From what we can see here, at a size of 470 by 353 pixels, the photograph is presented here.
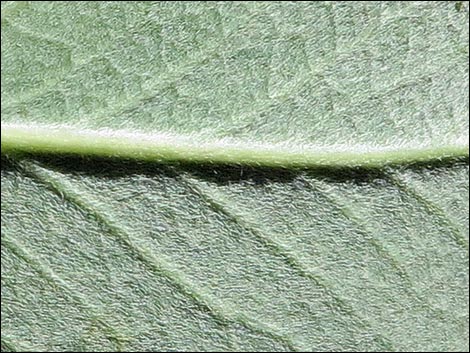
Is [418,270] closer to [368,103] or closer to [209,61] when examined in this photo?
[368,103]

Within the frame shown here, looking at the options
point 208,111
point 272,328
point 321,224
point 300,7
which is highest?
point 300,7

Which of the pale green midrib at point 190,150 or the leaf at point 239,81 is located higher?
the leaf at point 239,81

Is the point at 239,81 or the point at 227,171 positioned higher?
the point at 239,81

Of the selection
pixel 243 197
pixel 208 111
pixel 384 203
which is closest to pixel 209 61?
pixel 208 111

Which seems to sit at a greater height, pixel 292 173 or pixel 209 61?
pixel 209 61

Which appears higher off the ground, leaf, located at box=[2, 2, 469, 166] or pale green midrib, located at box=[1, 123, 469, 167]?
leaf, located at box=[2, 2, 469, 166]
